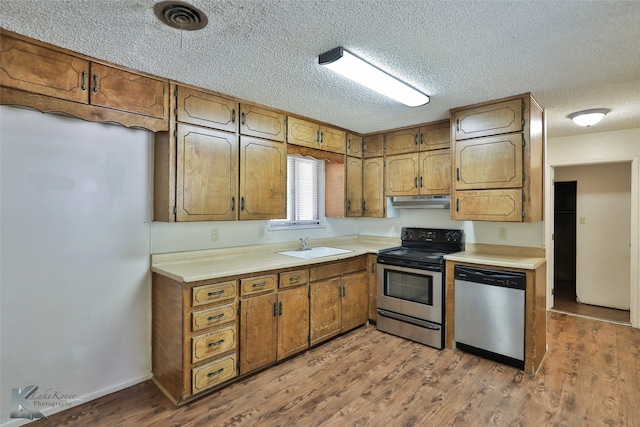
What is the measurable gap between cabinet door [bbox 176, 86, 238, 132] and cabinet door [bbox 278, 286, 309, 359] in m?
1.56

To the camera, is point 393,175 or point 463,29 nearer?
point 463,29

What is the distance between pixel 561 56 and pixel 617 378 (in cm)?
258

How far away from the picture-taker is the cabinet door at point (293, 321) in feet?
9.38

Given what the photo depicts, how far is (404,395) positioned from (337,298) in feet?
3.84

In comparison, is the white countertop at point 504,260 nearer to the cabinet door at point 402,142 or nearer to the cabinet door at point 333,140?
the cabinet door at point 402,142

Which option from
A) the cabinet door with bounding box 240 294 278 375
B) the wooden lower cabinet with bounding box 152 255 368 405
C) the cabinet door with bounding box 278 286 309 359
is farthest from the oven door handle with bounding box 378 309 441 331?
the cabinet door with bounding box 240 294 278 375

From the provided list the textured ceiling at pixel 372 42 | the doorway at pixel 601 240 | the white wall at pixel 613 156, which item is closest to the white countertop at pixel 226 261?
the textured ceiling at pixel 372 42

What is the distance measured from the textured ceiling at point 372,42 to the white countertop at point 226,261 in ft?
4.69

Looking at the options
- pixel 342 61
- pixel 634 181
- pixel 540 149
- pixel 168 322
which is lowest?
pixel 168 322

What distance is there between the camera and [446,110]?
3.18m

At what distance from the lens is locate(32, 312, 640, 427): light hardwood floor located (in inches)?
84.6

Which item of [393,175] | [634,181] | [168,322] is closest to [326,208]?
[393,175]

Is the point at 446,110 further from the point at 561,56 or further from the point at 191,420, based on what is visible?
the point at 191,420

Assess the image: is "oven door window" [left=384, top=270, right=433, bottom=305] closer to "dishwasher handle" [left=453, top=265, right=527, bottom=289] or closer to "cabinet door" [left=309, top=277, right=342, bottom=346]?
"dishwasher handle" [left=453, top=265, right=527, bottom=289]
